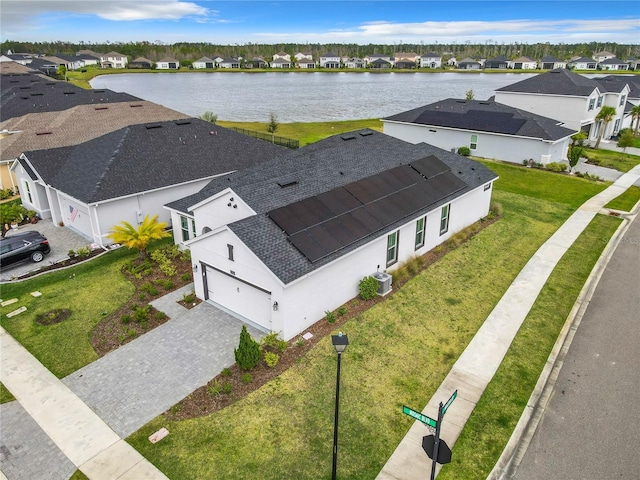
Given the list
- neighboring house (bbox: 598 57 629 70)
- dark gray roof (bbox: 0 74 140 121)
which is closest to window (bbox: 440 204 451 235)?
dark gray roof (bbox: 0 74 140 121)

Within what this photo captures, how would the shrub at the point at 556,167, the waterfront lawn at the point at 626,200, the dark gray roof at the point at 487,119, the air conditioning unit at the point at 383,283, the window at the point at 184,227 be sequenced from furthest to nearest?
the dark gray roof at the point at 487,119 → the shrub at the point at 556,167 → the waterfront lawn at the point at 626,200 → the window at the point at 184,227 → the air conditioning unit at the point at 383,283

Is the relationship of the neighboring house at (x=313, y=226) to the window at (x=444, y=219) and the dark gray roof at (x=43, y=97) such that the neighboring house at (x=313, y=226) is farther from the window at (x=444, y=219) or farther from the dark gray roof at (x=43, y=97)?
the dark gray roof at (x=43, y=97)

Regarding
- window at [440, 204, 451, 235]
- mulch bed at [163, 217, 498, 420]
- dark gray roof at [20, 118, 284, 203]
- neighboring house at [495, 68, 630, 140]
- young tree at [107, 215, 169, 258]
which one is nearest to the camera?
mulch bed at [163, 217, 498, 420]

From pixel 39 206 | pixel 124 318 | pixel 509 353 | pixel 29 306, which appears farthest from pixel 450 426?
pixel 39 206

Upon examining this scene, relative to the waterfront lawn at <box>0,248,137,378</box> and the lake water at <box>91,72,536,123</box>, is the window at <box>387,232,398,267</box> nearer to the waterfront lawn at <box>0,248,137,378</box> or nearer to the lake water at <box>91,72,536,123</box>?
the waterfront lawn at <box>0,248,137,378</box>

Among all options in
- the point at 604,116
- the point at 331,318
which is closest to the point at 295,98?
the point at 604,116

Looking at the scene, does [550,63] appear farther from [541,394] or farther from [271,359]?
[271,359]

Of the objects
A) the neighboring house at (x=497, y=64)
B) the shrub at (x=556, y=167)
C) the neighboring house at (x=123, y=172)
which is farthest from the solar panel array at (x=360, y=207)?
the neighboring house at (x=497, y=64)
